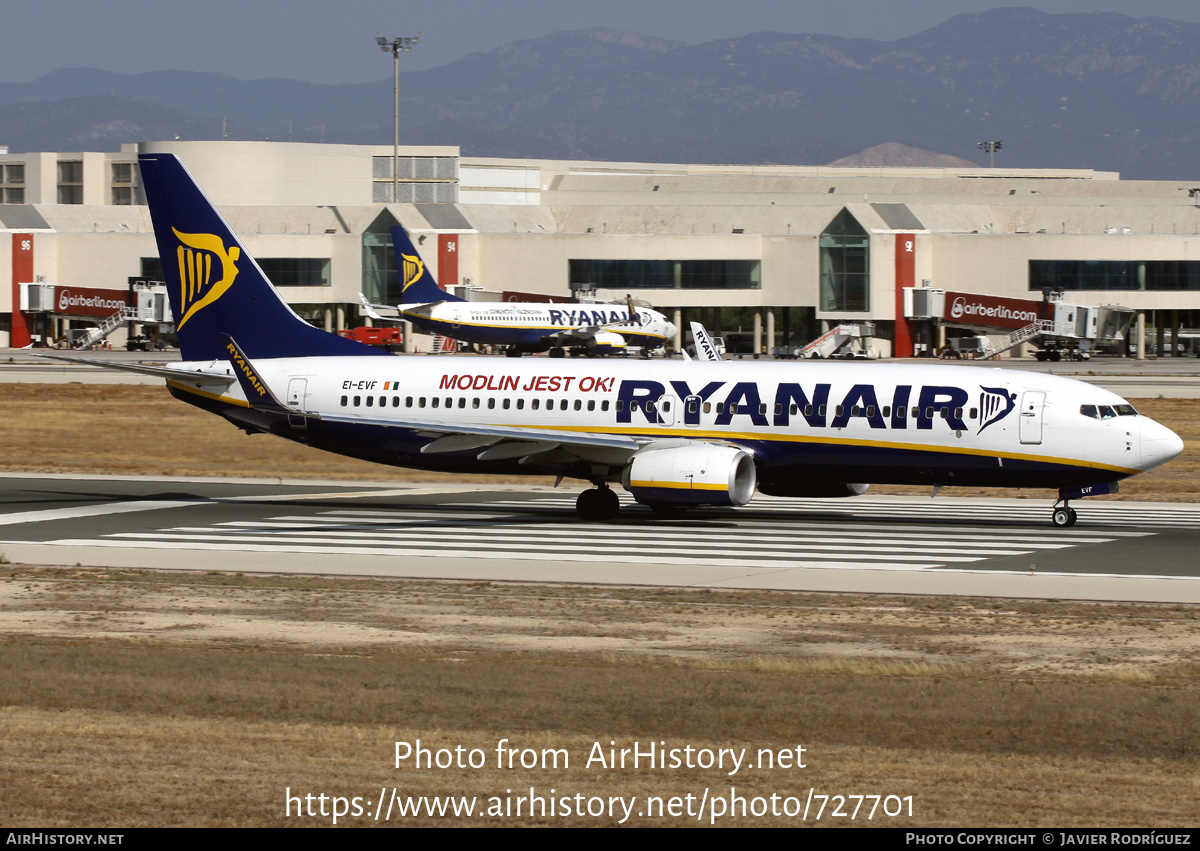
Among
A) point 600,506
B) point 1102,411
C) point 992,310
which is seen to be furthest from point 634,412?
point 992,310

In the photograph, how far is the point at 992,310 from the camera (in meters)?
123

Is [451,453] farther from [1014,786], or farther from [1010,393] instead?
[1014,786]

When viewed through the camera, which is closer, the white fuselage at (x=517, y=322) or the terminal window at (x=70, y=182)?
the white fuselage at (x=517, y=322)

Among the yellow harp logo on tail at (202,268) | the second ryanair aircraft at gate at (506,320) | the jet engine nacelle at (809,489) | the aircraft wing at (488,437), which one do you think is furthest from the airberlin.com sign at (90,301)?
the jet engine nacelle at (809,489)

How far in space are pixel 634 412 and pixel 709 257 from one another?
100m

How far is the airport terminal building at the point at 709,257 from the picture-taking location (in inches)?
5059

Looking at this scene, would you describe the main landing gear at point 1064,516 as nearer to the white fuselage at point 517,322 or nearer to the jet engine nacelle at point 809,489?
the jet engine nacelle at point 809,489

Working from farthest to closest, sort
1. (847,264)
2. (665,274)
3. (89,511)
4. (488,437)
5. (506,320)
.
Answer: (665,274) < (847,264) < (506,320) < (89,511) < (488,437)

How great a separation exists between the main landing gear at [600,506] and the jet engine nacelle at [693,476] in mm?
2294

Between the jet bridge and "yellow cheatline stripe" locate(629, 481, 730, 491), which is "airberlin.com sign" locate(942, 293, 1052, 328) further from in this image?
"yellow cheatline stripe" locate(629, 481, 730, 491)

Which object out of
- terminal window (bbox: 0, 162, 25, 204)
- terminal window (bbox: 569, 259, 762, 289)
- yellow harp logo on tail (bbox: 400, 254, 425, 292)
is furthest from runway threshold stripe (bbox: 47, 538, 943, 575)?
terminal window (bbox: 0, 162, 25, 204)

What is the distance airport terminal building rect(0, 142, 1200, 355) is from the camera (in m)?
128

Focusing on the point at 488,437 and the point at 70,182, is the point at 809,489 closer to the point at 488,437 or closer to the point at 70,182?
the point at 488,437
